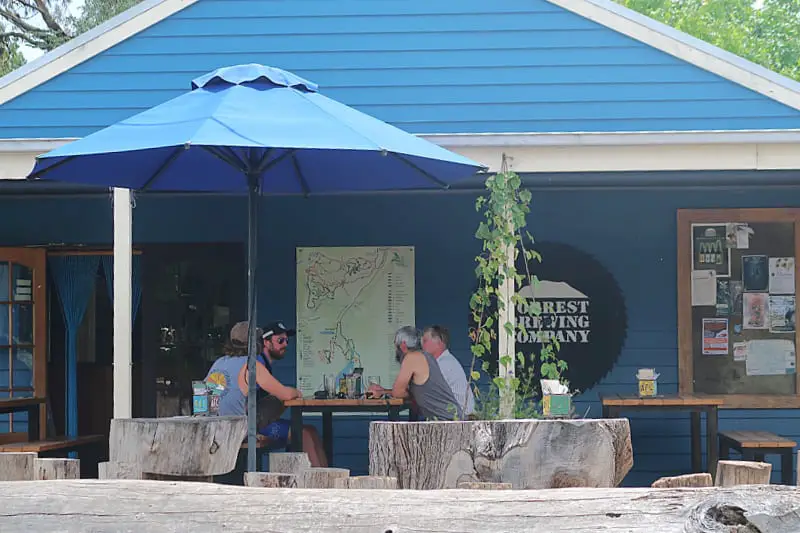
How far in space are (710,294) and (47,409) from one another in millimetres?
5422

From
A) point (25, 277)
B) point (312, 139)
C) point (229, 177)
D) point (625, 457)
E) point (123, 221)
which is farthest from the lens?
point (25, 277)

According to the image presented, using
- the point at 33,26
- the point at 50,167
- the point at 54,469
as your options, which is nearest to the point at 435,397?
the point at 50,167

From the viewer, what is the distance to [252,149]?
504 centimetres

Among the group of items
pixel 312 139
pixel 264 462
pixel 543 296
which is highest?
pixel 312 139

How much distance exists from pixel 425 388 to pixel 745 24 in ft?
101

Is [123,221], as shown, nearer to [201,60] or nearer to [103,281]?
[201,60]

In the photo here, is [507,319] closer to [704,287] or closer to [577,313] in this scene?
[577,313]

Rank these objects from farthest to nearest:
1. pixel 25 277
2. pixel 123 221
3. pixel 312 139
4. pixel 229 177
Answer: pixel 25 277 → pixel 123 221 → pixel 229 177 → pixel 312 139

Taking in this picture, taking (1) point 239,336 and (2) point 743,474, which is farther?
(1) point 239,336

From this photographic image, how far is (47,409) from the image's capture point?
29.0 feet

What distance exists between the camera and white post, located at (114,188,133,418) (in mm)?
6379

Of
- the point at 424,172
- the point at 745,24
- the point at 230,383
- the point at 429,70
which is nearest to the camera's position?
the point at 424,172

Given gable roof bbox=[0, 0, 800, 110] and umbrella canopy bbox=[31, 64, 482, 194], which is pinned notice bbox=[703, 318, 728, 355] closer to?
gable roof bbox=[0, 0, 800, 110]

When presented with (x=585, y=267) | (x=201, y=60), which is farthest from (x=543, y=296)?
(x=201, y=60)
